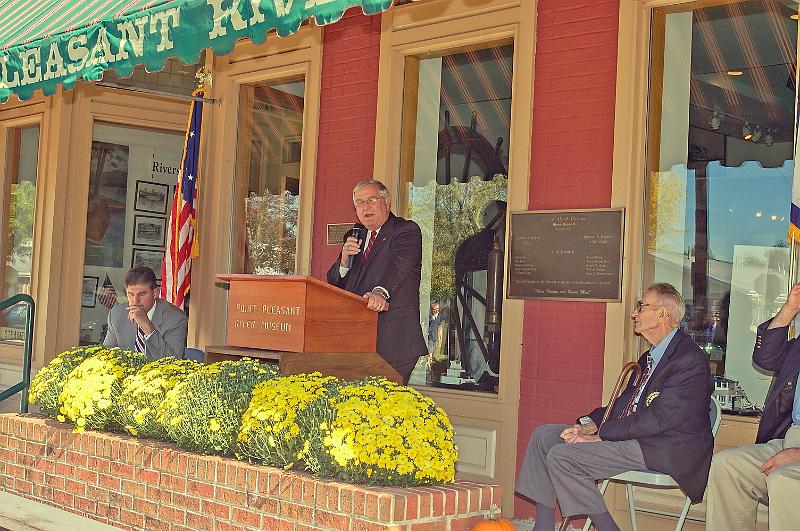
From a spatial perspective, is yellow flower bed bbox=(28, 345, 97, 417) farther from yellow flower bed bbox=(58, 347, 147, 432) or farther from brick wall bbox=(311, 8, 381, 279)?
brick wall bbox=(311, 8, 381, 279)

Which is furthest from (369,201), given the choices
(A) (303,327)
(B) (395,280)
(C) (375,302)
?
(A) (303,327)

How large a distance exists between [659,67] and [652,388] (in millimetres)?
2358

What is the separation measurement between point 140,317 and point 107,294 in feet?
13.7

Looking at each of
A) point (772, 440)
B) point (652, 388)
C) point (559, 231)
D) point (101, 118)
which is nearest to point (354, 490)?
point (652, 388)

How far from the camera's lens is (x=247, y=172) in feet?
33.6

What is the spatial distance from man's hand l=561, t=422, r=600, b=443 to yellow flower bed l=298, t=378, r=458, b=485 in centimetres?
86

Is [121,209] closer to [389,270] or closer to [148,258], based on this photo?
[148,258]

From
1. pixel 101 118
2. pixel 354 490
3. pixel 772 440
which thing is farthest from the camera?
pixel 101 118

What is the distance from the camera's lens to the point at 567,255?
7.29 meters

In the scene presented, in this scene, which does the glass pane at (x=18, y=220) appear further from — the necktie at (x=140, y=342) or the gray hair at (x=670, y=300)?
the gray hair at (x=670, y=300)

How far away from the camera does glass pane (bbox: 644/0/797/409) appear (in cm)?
691

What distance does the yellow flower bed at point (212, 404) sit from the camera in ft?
19.1

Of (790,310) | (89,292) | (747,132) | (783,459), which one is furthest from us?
(89,292)

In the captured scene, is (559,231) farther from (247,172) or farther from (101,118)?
(101,118)
